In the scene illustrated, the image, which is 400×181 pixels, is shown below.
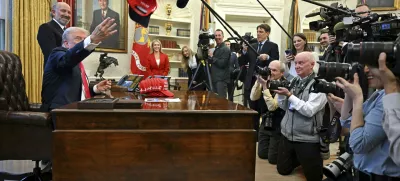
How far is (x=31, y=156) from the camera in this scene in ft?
8.03

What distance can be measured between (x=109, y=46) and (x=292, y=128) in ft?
15.0

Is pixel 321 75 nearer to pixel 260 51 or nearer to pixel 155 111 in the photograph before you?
pixel 155 111

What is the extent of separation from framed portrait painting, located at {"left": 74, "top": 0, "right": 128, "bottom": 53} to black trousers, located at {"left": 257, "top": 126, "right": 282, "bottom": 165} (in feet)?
12.5

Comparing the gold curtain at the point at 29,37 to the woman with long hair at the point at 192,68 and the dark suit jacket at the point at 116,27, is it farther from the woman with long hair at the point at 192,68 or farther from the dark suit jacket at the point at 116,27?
the woman with long hair at the point at 192,68

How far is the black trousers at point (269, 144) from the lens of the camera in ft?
12.5

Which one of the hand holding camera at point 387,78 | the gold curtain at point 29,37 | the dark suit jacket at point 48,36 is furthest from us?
the gold curtain at point 29,37

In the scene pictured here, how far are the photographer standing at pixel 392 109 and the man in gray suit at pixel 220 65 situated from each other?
4.07m

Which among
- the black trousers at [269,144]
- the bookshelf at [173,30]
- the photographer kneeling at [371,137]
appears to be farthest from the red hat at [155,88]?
the bookshelf at [173,30]

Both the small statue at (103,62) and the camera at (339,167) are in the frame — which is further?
the small statue at (103,62)

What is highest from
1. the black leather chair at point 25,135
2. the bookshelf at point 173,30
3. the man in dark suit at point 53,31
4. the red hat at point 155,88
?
the bookshelf at point 173,30

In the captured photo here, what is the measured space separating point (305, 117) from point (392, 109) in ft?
5.93

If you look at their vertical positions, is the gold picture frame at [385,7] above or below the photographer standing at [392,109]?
above

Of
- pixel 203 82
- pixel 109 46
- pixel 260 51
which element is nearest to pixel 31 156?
pixel 203 82

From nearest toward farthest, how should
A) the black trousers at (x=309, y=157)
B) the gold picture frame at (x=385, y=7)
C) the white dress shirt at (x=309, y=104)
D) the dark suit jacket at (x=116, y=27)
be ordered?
the white dress shirt at (x=309, y=104)
the black trousers at (x=309, y=157)
the dark suit jacket at (x=116, y=27)
the gold picture frame at (x=385, y=7)
